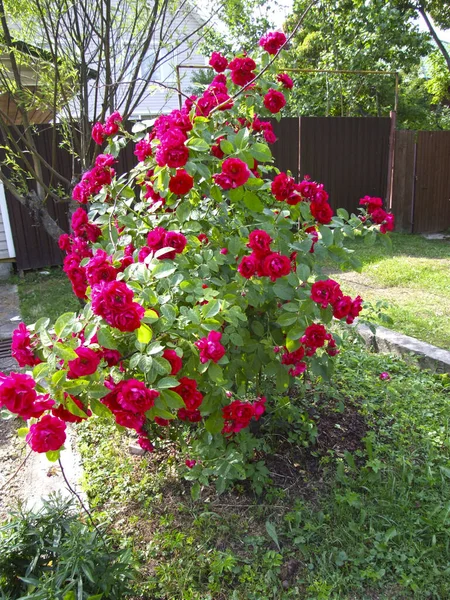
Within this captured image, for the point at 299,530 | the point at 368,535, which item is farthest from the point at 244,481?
the point at 368,535

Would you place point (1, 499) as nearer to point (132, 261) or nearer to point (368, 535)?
point (132, 261)

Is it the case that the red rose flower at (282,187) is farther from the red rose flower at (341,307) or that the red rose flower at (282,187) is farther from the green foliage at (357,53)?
the green foliage at (357,53)

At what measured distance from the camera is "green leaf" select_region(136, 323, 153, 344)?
1.37 m

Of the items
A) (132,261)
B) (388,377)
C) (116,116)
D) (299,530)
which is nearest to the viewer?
(132,261)

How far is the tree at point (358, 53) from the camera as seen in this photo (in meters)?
10.3

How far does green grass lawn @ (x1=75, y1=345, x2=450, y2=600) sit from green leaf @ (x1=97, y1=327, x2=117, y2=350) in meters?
0.94

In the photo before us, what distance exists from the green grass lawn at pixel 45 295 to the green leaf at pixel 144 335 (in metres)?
3.21

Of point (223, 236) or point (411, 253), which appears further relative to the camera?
point (411, 253)

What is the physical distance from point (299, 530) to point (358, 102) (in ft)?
36.0

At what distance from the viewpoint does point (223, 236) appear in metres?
2.10

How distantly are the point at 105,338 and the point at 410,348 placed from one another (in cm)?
250

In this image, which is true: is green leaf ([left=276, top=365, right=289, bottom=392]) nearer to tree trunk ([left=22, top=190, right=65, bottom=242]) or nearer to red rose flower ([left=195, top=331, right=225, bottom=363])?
red rose flower ([left=195, top=331, right=225, bottom=363])

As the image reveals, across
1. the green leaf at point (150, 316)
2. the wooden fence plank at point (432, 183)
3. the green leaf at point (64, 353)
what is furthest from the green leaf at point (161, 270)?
the wooden fence plank at point (432, 183)

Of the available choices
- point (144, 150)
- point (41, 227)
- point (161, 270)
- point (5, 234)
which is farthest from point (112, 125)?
point (5, 234)
